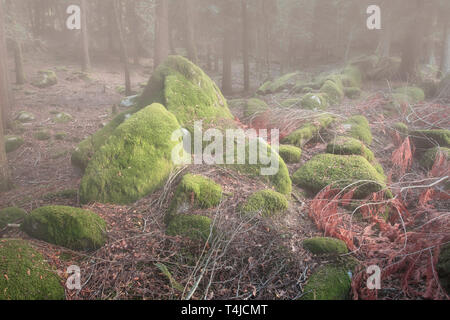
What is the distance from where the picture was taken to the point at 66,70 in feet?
63.2

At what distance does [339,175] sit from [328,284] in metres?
2.53

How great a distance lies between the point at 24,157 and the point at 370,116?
10.5 metres

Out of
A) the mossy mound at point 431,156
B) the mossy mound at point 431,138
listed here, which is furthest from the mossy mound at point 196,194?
the mossy mound at point 431,138

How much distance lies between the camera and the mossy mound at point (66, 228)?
11.5 feet

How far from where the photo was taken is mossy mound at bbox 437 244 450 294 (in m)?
2.97

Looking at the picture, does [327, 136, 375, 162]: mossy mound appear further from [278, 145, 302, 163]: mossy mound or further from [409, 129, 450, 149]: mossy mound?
[409, 129, 450, 149]: mossy mound

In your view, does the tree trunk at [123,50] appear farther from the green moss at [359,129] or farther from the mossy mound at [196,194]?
the mossy mound at [196,194]

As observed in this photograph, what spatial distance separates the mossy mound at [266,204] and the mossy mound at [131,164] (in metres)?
1.54

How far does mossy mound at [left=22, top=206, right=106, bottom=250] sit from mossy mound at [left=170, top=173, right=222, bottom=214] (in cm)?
104

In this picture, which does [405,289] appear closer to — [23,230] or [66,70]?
[23,230]

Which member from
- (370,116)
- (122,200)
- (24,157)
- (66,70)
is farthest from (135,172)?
(66,70)

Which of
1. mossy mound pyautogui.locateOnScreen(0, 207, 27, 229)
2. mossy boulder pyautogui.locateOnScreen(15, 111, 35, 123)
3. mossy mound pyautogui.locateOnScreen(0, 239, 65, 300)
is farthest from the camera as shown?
mossy boulder pyautogui.locateOnScreen(15, 111, 35, 123)

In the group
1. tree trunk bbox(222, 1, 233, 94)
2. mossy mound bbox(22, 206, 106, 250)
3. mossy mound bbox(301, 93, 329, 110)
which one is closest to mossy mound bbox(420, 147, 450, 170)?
mossy mound bbox(301, 93, 329, 110)
